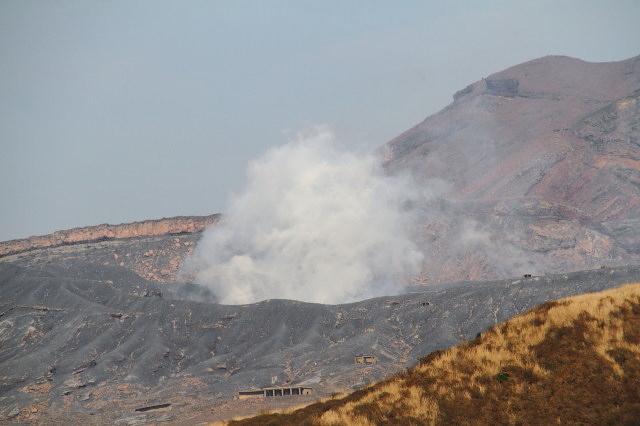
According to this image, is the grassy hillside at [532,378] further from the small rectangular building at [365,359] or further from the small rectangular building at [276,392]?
the small rectangular building at [365,359]

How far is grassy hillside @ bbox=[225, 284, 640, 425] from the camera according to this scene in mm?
A: 23359

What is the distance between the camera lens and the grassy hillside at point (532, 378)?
2336 cm

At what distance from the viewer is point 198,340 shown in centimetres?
13550

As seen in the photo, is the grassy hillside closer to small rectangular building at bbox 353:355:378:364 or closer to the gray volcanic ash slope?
the gray volcanic ash slope

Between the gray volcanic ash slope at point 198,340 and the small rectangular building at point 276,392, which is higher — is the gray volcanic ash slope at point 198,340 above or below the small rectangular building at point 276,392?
above

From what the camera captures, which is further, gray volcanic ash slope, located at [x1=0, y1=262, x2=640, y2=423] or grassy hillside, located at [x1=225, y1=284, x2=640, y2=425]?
gray volcanic ash slope, located at [x1=0, y1=262, x2=640, y2=423]

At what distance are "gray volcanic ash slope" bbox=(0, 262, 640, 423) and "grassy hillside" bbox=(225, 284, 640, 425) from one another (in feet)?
204

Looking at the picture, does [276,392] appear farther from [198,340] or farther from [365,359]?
[198,340]

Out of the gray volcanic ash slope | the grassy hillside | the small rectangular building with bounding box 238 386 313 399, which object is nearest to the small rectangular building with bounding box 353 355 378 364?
the gray volcanic ash slope

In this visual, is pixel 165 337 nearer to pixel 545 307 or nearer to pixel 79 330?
pixel 79 330

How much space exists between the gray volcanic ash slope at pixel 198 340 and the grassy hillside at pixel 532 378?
62223 millimetres

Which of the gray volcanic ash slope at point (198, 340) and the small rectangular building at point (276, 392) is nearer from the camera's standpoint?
the small rectangular building at point (276, 392)

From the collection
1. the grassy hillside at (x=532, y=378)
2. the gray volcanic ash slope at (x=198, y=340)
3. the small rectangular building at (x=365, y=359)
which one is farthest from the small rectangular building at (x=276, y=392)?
the grassy hillside at (x=532, y=378)

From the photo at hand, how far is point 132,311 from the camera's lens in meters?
147
